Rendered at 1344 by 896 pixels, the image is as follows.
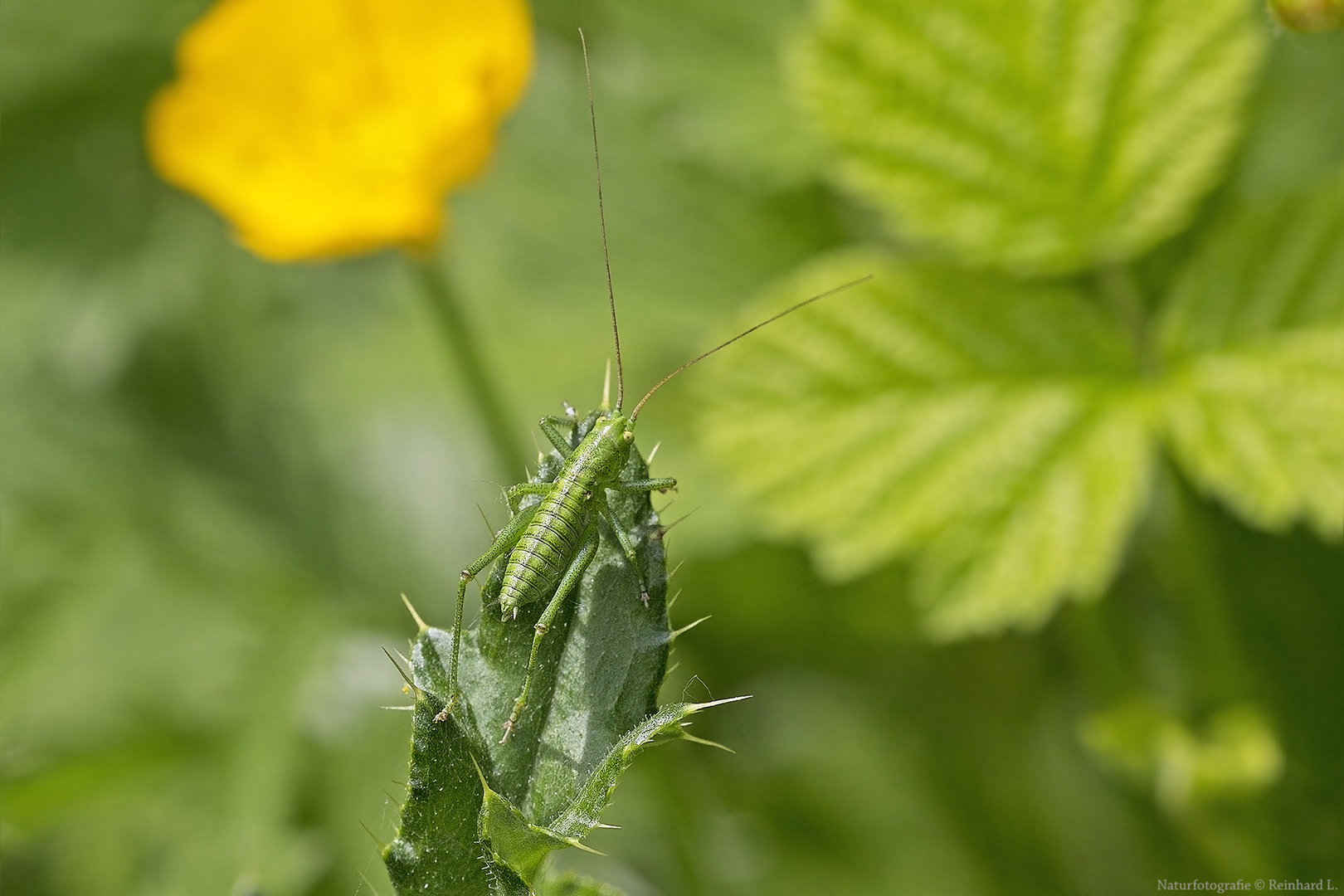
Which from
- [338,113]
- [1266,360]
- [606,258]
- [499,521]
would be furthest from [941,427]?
[338,113]

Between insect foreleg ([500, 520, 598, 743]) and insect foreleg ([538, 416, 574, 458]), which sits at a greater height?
insect foreleg ([500, 520, 598, 743])

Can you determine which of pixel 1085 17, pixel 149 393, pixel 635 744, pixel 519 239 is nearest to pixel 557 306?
pixel 519 239

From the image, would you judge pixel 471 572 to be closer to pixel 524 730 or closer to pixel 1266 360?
pixel 524 730

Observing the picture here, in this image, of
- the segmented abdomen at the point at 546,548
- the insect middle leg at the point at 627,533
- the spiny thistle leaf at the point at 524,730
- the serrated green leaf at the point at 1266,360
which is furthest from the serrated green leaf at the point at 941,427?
the spiny thistle leaf at the point at 524,730

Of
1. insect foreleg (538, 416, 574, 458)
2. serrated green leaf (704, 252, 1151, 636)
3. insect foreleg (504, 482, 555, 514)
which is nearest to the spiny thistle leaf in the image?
insect foreleg (504, 482, 555, 514)

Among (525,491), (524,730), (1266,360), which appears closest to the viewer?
(524,730)

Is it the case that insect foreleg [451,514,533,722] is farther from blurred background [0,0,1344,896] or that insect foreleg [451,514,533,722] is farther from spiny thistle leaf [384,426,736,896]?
blurred background [0,0,1344,896]
